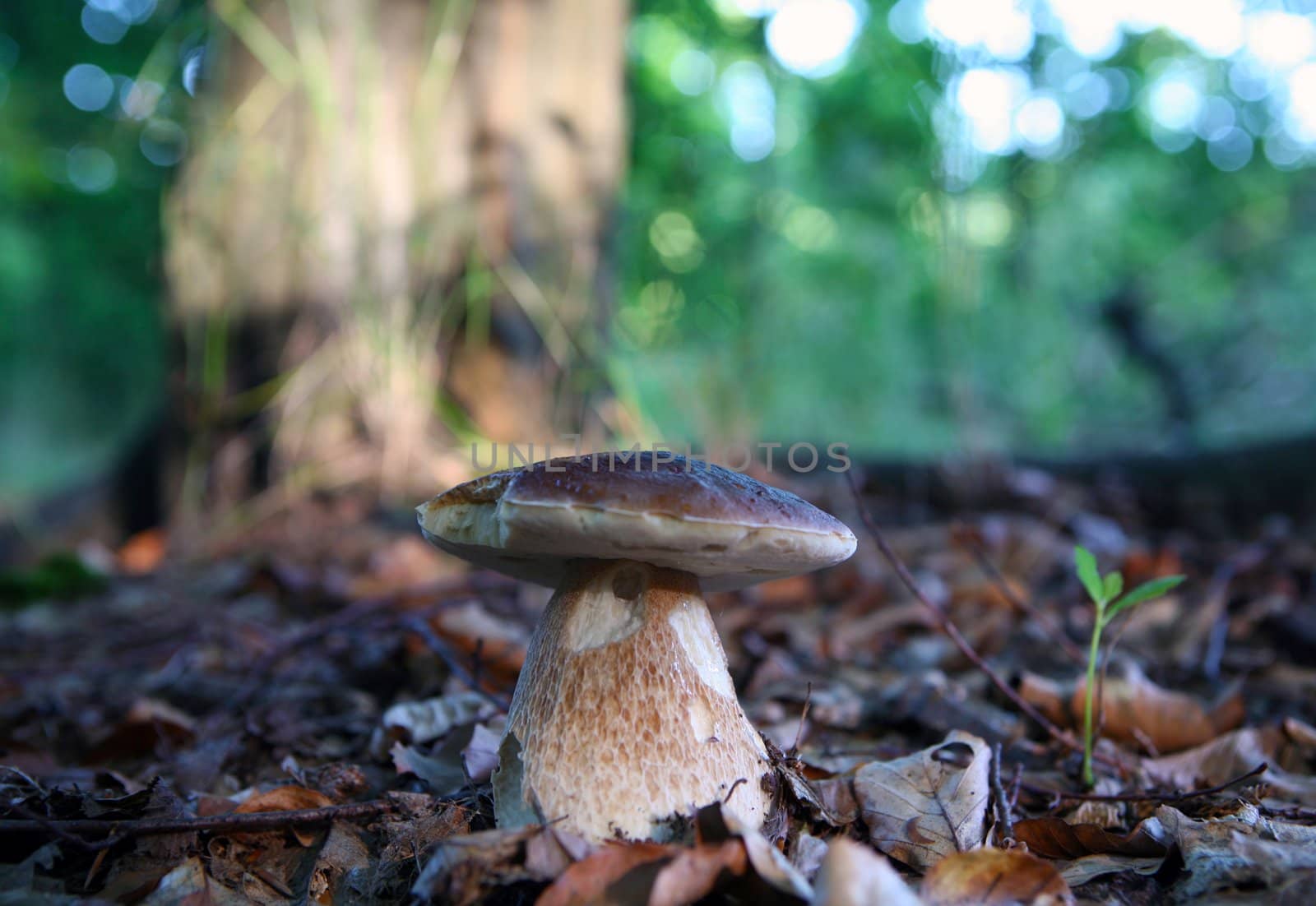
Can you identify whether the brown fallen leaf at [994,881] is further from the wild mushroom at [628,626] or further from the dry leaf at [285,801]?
the dry leaf at [285,801]

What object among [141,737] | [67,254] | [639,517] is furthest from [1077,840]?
[67,254]

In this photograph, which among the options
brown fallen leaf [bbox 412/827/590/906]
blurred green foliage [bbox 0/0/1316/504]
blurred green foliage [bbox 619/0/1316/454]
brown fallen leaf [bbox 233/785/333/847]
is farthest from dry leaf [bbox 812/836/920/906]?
blurred green foliage [bbox 619/0/1316/454]

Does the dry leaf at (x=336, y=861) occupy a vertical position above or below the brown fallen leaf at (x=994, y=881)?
below

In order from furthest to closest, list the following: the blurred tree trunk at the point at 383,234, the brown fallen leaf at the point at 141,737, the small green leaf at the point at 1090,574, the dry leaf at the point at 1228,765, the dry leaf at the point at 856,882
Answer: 1. the blurred tree trunk at the point at 383,234
2. the brown fallen leaf at the point at 141,737
3. the dry leaf at the point at 1228,765
4. the small green leaf at the point at 1090,574
5. the dry leaf at the point at 856,882

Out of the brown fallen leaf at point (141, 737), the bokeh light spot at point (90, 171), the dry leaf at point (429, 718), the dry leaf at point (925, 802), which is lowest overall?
the brown fallen leaf at point (141, 737)

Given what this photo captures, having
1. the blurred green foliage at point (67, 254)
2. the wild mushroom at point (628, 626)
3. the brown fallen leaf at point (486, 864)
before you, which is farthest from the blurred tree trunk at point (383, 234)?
the brown fallen leaf at point (486, 864)

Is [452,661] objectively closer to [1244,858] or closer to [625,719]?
[625,719]
